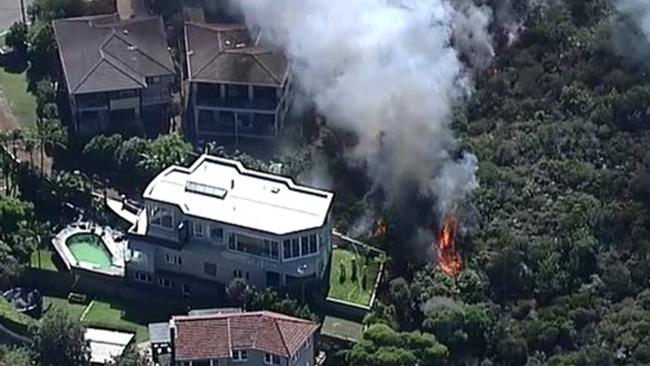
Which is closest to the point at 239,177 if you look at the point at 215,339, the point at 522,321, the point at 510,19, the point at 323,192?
the point at 323,192

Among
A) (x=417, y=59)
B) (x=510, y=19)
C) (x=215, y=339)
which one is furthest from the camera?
(x=510, y=19)

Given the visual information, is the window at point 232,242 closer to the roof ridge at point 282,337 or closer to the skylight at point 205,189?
the skylight at point 205,189

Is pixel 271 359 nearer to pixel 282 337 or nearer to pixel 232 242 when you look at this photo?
pixel 282 337

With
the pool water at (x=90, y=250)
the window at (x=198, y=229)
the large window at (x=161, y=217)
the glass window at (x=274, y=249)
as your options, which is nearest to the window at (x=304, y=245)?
the glass window at (x=274, y=249)

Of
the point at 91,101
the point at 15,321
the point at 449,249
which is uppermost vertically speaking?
the point at 91,101

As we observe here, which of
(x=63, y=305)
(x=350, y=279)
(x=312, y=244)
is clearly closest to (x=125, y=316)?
(x=63, y=305)

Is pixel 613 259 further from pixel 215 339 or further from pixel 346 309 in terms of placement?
pixel 215 339
